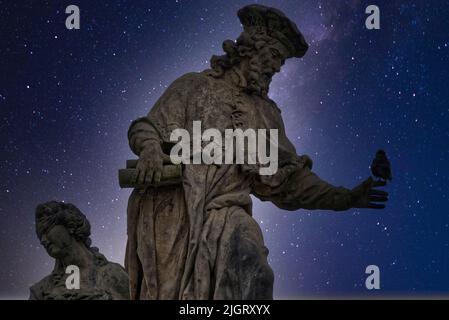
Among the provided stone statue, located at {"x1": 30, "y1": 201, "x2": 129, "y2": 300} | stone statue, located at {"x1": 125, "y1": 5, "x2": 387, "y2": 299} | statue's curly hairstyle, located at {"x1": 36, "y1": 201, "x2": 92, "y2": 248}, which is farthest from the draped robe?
statue's curly hairstyle, located at {"x1": 36, "y1": 201, "x2": 92, "y2": 248}

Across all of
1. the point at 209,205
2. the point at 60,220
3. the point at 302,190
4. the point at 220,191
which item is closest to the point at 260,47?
the point at 302,190

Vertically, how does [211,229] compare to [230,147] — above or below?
below

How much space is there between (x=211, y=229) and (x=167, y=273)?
53 cm

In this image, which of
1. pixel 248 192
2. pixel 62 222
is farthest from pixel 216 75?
pixel 62 222

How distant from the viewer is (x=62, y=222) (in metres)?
10.1

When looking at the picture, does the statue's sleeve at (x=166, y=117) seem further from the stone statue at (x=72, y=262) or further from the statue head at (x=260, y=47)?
the stone statue at (x=72, y=262)

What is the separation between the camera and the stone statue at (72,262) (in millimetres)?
9844

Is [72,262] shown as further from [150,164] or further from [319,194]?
[319,194]

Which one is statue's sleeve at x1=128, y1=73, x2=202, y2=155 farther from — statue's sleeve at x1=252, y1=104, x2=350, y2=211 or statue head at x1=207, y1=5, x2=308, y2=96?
statue's sleeve at x1=252, y1=104, x2=350, y2=211

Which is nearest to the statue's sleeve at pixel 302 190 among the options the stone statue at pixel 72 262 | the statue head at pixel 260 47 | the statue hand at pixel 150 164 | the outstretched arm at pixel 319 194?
the outstretched arm at pixel 319 194

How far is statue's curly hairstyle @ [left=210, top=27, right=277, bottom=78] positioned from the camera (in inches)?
411

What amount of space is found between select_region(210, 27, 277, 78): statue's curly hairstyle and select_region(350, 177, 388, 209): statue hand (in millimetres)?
1551
